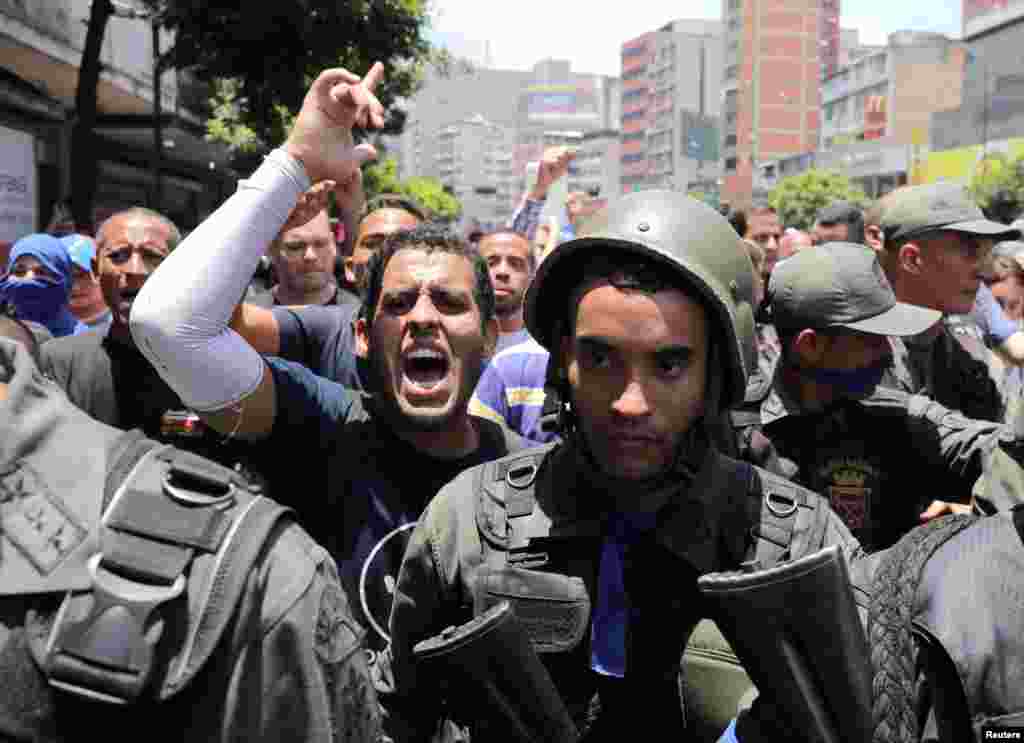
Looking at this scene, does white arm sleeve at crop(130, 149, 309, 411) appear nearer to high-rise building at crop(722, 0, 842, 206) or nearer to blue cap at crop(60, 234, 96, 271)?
blue cap at crop(60, 234, 96, 271)

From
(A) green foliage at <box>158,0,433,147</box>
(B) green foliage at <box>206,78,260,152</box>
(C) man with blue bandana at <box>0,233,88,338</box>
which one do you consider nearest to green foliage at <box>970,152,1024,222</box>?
(B) green foliage at <box>206,78,260,152</box>

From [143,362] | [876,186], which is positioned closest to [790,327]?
[143,362]

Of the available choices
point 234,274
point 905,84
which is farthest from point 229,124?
point 905,84

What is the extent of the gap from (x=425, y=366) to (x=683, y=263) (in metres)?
0.84

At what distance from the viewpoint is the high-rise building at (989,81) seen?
56.0 m

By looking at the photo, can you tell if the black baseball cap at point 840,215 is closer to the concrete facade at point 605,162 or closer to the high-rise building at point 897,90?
the high-rise building at point 897,90

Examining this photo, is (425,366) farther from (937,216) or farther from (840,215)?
(840,215)

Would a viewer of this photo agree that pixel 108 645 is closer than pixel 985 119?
Yes

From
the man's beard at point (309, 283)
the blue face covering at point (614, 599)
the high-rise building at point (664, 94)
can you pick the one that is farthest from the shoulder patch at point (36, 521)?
the high-rise building at point (664, 94)

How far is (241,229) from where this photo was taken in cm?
214

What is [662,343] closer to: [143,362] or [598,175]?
[143,362]

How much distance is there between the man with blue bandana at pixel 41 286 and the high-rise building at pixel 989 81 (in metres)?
53.7

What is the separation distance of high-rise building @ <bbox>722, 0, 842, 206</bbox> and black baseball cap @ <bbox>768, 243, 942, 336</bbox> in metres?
109

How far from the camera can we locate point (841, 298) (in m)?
3.00
